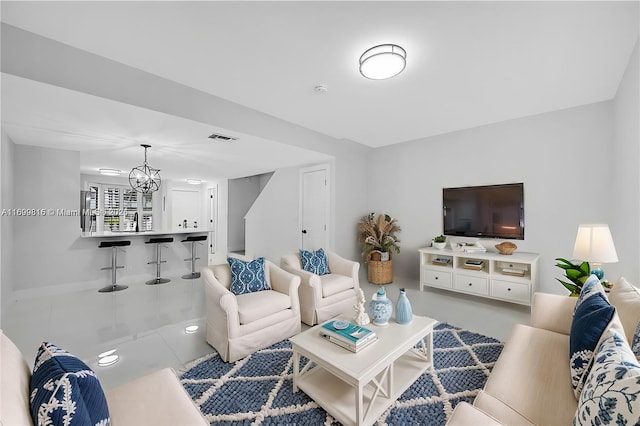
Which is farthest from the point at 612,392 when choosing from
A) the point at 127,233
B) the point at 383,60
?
the point at 127,233

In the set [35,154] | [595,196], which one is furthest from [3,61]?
[595,196]

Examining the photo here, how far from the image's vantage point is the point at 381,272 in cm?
462

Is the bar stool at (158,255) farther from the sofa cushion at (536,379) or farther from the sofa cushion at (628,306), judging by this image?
the sofa cushion at (628,306)

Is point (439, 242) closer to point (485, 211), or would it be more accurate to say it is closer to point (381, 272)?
point (485, 211)

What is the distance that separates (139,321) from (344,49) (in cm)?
360

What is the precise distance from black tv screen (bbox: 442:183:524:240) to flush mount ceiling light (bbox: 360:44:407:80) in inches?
106

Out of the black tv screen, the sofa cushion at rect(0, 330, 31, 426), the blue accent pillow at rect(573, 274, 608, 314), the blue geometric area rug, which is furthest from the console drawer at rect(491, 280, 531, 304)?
the sofa cushion at rect(0, 330, 31, 426)

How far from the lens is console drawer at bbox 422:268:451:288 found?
393 cm

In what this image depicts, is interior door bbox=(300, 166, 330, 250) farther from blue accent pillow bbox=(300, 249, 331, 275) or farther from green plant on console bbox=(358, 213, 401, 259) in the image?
blue accent pillow bbox=(300, 249, 331, 275)

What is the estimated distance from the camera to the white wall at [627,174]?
2.18m

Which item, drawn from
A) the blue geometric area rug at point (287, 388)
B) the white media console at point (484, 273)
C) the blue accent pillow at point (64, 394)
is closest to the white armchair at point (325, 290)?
the blue geometric area rug at point (287, 388)

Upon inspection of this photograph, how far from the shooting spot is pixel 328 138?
443 cm

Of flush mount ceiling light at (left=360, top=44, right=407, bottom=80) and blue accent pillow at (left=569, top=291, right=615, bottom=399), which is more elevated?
flush mount ceiling light at (left=360, top=44, right=407, bottom=80)

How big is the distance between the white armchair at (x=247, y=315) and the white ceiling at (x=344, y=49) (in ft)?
5.93
